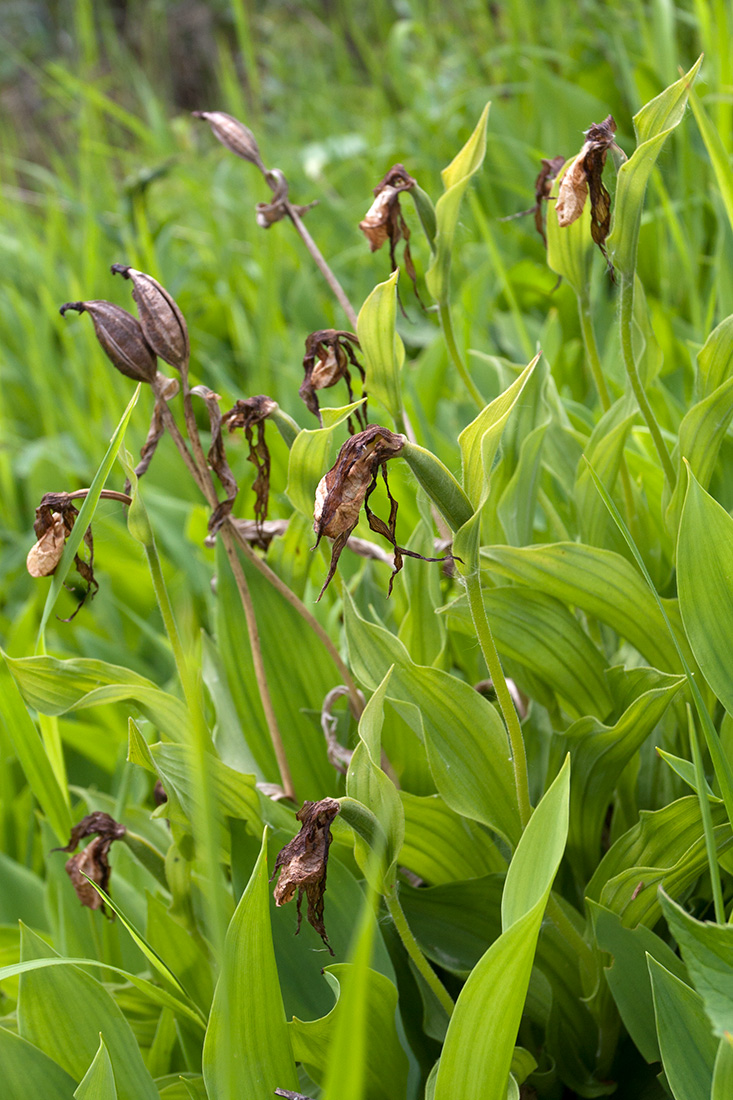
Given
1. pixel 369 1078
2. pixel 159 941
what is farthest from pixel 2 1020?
pixel 369 1078

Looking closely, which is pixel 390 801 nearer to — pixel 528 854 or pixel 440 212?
pixel 528 854

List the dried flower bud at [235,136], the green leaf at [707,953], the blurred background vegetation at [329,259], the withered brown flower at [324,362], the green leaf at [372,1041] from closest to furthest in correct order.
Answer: the green leaf at [707,953] → the green leaf at [372,1041] → the withered brown flower at [324,362] → the dried flower bud at [235,136] → the blurred background vegetation at [329,259]

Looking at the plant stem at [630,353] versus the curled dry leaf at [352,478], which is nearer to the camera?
the curled dry leaf at [352,478]

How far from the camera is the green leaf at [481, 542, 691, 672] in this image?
60cm

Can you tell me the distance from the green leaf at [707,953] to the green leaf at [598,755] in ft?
0.45

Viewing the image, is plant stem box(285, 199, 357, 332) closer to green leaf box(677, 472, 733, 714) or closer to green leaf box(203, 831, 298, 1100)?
green leaf box(677, 472, 733, 714)

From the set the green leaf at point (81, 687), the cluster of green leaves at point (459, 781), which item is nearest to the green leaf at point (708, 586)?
the cluster of green leaves at point (459, 781)

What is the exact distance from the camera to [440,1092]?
1.47 ft

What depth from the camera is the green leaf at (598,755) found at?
0.55 metres

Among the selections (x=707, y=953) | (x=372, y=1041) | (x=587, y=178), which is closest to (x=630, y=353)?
(x=587, y=178)

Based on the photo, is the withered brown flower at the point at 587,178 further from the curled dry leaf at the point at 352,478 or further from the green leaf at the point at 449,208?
the curled dry leaf at the point at 352,478

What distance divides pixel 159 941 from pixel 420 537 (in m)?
0.36

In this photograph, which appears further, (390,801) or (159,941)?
(159,941)

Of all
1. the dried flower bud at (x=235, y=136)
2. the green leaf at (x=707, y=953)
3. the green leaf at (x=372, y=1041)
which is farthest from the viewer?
the dried flower bud at (x=235, y=136)
